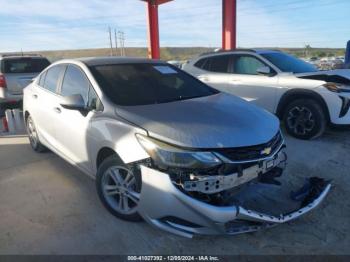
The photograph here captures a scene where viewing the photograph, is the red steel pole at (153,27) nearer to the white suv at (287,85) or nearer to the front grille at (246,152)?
the white suv at (287,85)

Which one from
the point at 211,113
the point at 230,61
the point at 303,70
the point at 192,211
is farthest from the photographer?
the point at 230,61

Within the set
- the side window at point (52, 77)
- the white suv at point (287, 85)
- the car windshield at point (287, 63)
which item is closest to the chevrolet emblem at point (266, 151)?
the side window at point (52, 77)

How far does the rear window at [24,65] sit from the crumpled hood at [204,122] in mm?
6488

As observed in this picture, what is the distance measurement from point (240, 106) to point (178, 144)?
123 cm

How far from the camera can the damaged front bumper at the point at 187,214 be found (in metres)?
2.77

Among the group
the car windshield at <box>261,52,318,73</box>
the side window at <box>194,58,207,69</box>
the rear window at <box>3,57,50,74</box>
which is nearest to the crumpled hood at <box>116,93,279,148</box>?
the car windshield at <box>261,52,318,73</box>

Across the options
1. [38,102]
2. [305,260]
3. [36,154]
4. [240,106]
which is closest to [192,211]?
[305,260]

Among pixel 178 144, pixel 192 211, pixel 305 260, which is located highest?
pixel 178 144

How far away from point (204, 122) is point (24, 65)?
24.0ft

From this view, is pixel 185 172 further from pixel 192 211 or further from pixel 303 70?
pixel 303 70

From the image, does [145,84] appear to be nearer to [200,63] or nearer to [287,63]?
[287,63]

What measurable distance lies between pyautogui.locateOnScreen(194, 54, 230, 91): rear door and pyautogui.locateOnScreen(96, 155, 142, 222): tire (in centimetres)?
456

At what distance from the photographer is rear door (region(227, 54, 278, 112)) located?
22.0 ft

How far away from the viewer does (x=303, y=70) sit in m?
6.77
